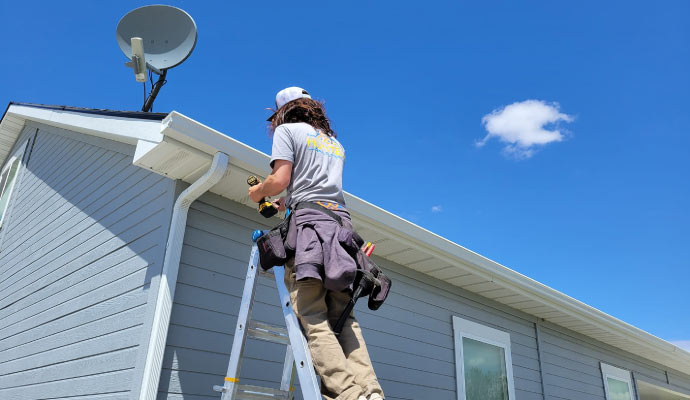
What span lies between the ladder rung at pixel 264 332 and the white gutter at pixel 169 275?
1.07 metres

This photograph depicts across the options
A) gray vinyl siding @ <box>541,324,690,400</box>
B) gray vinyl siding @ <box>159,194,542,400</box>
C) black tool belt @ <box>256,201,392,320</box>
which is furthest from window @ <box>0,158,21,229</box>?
gray vinyl siding @ <box>541,324,690,400</box>

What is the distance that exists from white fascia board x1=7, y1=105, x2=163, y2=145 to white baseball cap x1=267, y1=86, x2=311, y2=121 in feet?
3.63

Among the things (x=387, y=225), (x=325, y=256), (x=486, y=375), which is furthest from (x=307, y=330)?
(x=486, y=375)

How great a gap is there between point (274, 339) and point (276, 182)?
84 centimetres

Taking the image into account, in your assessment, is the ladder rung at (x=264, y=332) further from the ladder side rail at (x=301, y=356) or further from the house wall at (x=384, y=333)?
the house wall at (x=384, y=333)

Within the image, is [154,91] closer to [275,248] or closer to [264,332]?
[264,332]

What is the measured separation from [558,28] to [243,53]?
4816mm

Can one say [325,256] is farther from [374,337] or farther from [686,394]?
[686,394]

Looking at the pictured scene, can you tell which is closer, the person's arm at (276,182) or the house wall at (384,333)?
A: the person's arm at (276,182)

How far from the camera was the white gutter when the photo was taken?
3.26 m

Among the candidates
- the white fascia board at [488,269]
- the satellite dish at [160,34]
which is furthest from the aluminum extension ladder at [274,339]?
the satellite dish at [160,34]

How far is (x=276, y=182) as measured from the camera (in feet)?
7.64

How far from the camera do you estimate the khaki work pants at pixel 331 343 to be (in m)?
1.89

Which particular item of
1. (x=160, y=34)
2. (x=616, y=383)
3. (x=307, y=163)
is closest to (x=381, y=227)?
(x=307, y=163)
